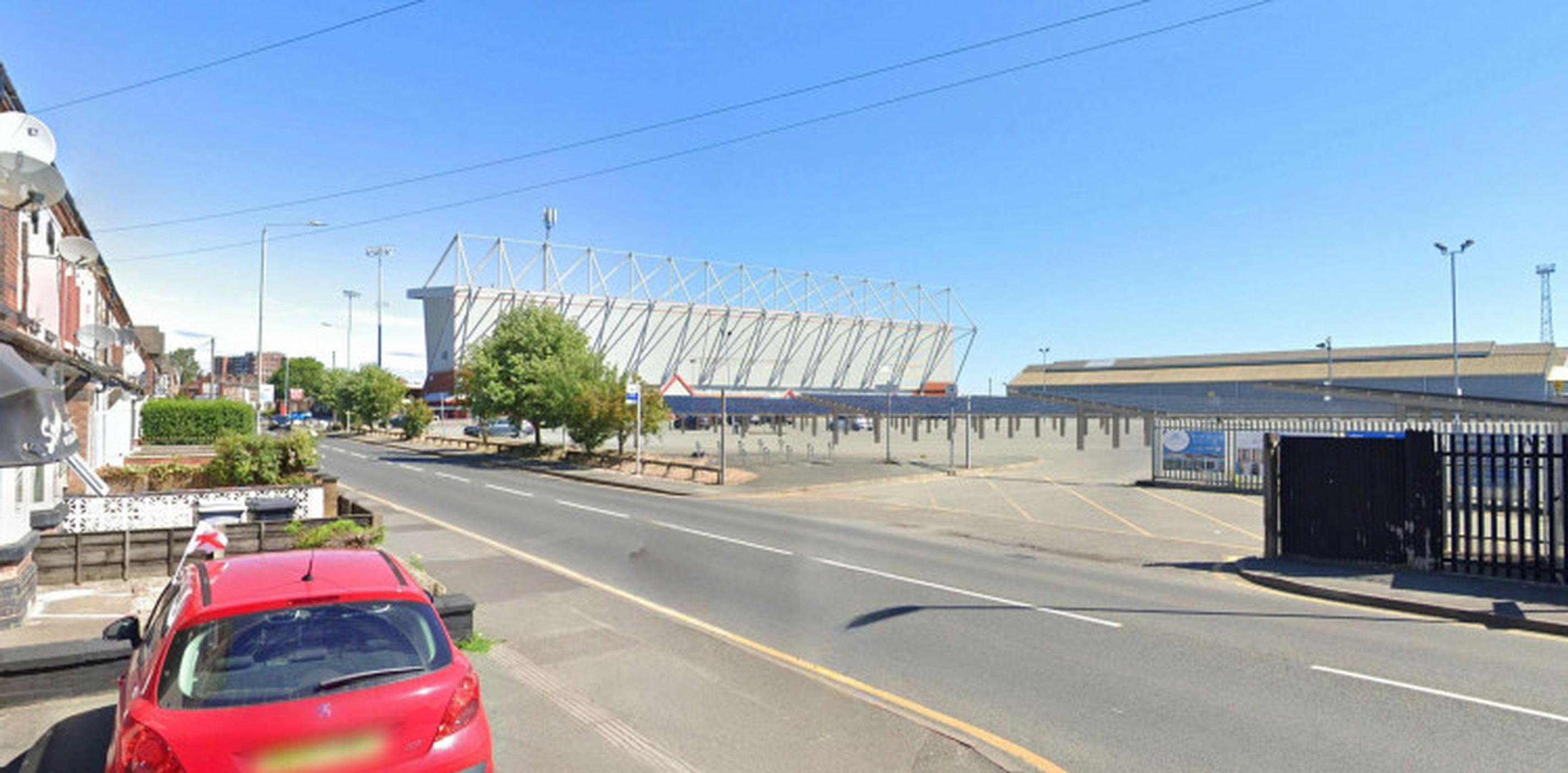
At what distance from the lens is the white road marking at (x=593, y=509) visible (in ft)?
67.2

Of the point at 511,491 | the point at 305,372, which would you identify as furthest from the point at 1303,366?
the point at 305,372

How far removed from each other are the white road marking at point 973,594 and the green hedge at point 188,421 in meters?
33.8

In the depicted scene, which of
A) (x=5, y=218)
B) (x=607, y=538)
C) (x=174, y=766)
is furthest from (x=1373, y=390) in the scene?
(x=5, y=218)

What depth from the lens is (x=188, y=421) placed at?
3831 centimetres

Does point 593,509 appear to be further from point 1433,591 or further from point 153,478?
point 1433,591

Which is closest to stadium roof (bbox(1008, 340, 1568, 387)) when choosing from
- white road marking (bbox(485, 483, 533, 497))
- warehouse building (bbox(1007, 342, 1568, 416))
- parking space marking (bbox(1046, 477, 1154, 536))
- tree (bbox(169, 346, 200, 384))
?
warehouse building (bbox(1007, 342, 1568, 416))

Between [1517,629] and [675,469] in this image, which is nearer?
[1517,629]

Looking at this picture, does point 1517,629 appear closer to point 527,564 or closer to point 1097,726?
point 1097,726

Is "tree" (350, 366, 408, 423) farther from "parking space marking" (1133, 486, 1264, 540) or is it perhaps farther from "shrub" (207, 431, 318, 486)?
"parking space marking" (1133, 486, 1264, 540)

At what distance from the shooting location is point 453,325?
3179 inches

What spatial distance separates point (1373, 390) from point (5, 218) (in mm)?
20081

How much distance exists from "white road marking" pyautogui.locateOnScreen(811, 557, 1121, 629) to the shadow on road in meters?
8.67

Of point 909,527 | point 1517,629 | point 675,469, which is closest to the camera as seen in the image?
point 1517,629

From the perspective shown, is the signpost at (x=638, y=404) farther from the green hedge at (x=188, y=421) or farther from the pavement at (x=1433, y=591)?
the pavement at (x=1433, y=591)
